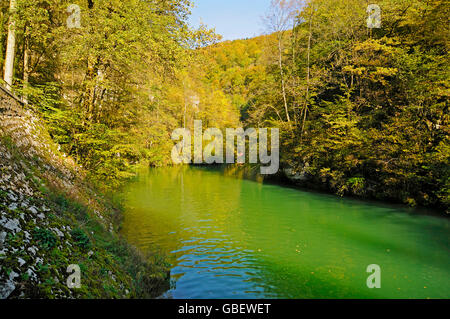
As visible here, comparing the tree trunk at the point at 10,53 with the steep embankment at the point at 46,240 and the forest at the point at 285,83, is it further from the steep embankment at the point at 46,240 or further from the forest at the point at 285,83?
the steep embankment at the point at 46,240

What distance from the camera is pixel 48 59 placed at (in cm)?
1658

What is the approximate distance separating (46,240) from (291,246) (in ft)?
25.7

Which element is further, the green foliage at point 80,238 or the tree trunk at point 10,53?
the tree trunk at point 10,53

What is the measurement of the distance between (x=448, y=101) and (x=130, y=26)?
659 inches

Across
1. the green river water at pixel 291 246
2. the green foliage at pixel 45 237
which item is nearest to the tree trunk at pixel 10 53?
the green river water at pixel 291 246

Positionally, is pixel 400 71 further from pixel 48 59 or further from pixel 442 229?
pixel 48 59

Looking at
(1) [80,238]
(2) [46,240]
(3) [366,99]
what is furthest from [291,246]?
(3) [366,99]

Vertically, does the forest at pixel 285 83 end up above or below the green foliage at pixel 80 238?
above

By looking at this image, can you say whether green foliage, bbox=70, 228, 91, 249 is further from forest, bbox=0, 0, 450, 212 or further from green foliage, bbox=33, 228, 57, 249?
forest, bbox=0, 0, 450, 212

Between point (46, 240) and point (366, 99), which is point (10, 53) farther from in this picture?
point (366, 99)

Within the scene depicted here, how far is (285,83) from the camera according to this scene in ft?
94.5

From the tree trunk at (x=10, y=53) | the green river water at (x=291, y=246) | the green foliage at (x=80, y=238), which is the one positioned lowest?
the green river water at (x=291, y=246)

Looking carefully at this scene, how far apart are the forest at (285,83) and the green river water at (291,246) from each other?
2984 millimetres

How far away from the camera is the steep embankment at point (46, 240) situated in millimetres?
4043
